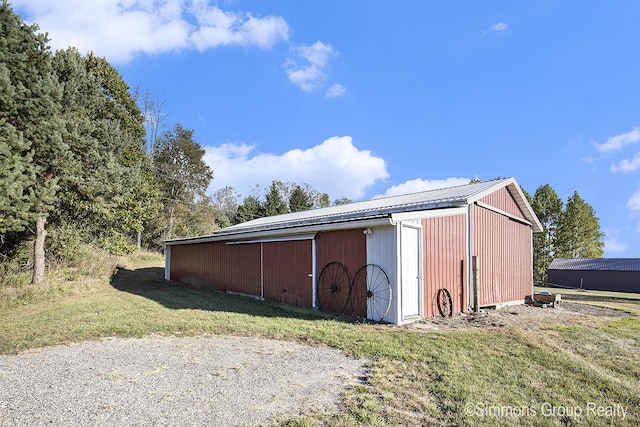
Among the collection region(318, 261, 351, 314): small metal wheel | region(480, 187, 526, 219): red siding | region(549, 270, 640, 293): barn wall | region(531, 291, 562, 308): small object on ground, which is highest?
region(480, 187, 526, 219): red siding

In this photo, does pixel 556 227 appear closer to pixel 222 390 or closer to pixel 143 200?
pixel 143 200

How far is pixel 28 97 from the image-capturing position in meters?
11.3

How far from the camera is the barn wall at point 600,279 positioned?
96.0 feet

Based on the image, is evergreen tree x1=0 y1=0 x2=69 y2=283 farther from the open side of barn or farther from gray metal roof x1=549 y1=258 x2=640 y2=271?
gray metal roof x1=549 y1=258 x2=640 y2=271

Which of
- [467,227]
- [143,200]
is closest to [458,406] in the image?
[467,227]

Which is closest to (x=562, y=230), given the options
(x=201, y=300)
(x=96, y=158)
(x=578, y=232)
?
(x=578, y=232)

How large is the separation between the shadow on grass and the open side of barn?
543 mm

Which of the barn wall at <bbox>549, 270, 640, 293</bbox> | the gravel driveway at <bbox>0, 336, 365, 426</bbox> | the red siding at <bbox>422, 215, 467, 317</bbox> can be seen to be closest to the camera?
the gravel driveway at <bbox>0, 336, 365, 426</bbox>

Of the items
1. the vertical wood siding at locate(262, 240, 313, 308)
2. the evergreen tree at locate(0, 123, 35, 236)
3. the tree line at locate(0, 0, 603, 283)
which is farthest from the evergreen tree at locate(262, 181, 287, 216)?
the vertical wood siding at locate(262, 240, 313, 308)

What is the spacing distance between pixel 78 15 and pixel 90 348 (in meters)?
8.67

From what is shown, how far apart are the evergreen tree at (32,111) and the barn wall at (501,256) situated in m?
12.7

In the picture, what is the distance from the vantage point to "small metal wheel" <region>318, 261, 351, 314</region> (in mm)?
8625

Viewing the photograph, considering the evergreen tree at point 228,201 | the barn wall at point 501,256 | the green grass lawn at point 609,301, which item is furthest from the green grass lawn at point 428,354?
the evergreen tree at point 228,201

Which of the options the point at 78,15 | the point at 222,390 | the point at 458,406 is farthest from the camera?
the point at 78,15
